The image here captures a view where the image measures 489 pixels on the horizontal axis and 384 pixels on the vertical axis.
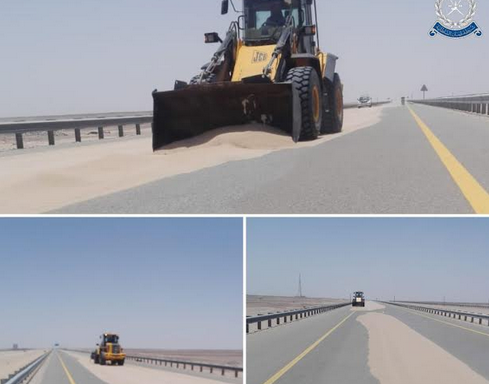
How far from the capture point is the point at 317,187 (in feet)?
36.1

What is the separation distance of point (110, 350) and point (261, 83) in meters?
24.2

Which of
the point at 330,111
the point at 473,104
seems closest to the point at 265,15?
the point at 330,111

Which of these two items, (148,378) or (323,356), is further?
(148,378)

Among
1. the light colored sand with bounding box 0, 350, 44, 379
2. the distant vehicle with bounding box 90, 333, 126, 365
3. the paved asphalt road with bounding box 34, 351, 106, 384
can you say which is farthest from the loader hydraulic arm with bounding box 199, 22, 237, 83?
the light colored sand with bounding box 0, 350, 44, 379

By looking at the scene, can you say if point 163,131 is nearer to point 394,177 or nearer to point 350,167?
point 350,167

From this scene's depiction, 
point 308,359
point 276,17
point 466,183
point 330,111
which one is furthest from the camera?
point 330,111

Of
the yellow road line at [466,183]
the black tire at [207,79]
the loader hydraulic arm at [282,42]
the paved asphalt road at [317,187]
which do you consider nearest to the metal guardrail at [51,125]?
the black tire at [207,79]

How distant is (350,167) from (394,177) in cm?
137

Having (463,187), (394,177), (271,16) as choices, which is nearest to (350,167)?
(394,177)

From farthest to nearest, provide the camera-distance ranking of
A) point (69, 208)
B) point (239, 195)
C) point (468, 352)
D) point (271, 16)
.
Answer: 1. point (271, 16)
2. point (468, 352)
3. point (239, 195)
4. point (69, 208)

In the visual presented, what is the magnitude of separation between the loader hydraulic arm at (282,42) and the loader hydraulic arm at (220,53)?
4.86 ft

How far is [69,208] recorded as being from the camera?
32.1 feet

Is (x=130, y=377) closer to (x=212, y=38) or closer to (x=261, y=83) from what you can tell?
(x=212, y=38)

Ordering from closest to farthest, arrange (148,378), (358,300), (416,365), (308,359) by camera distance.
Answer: (416,365) < (308,359) < (148,378) < (358,300)
